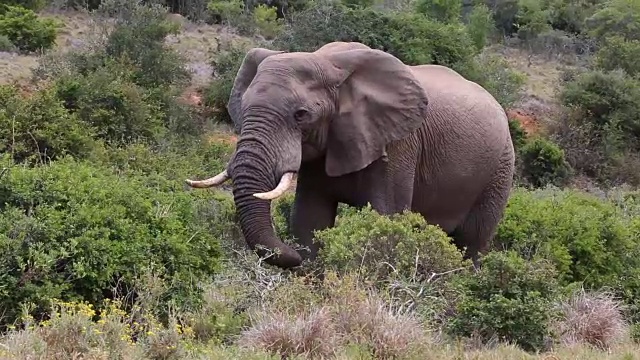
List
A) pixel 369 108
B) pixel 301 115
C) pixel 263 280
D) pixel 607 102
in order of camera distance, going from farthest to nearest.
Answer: pixel 607 102
pixel 369 108
pixel 301 115
pixel 263 280

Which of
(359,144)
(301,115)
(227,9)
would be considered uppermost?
(301,115)

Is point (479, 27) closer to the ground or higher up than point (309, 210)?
closer to the ground

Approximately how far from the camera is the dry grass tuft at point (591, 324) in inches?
273

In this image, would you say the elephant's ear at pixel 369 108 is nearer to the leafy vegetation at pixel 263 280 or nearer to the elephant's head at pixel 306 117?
the elephant's head at pixel 306 117

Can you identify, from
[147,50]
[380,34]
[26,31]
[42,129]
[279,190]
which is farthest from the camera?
[26,31]

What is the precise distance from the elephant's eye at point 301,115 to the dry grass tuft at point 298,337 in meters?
2.34

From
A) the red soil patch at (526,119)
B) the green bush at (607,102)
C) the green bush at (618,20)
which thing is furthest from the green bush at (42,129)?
the green bush at (618,20)

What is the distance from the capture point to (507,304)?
21.6 ft

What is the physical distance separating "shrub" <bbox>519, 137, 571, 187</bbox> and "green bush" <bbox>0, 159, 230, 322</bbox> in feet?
62.0

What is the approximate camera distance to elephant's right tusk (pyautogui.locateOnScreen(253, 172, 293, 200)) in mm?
7215

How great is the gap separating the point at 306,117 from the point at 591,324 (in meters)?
2.73

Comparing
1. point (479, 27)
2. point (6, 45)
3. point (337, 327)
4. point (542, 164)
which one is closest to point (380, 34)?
point (542, 164)

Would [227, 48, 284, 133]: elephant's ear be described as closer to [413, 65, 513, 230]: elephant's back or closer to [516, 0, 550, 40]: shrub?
[413, 65, 513, 230]: elephant's back

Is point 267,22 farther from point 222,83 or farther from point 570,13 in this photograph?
point 570,13
